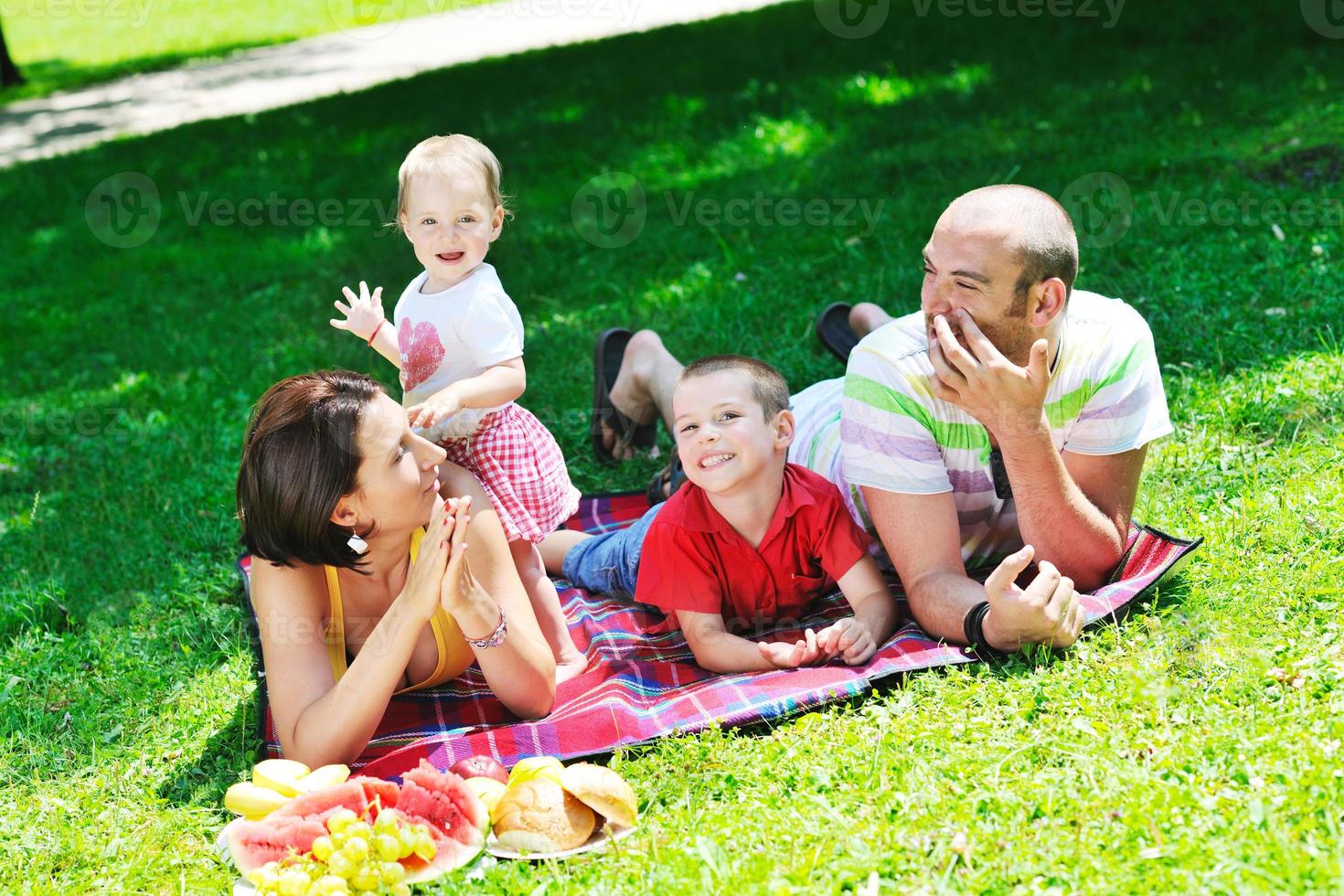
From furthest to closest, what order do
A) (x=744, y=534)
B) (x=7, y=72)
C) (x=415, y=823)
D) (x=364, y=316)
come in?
(x=7, y=72)
(x=364, y=316)
(x=744, y=534)
(x=415, y=823)

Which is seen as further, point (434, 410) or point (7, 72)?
point (7, 72)

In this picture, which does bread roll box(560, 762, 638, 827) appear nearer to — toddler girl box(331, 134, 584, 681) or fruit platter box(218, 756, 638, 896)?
fruit platter box(218, 756, 638, 896)

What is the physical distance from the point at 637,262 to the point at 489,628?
4.48 metres

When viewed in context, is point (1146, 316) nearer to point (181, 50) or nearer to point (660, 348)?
point (660, 348)

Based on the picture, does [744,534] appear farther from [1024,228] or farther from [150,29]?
[150,29]

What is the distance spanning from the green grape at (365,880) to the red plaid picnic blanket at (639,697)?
57 cm

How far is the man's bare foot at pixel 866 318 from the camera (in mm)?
5332

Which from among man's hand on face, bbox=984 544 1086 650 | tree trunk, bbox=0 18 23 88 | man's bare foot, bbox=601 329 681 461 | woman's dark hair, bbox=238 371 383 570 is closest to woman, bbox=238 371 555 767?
woman's dark hair, bbox=238 371 383 570

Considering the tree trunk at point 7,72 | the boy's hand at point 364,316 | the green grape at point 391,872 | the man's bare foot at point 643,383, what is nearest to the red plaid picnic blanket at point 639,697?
the green grape at point 391,872

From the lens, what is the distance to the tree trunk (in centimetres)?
1705

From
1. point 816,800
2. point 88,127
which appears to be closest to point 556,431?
point 816,800

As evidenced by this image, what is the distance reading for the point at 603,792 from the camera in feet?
9.63

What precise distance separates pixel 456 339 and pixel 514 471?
0.43 metres

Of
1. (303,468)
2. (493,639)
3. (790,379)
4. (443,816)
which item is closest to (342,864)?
(443,816)
